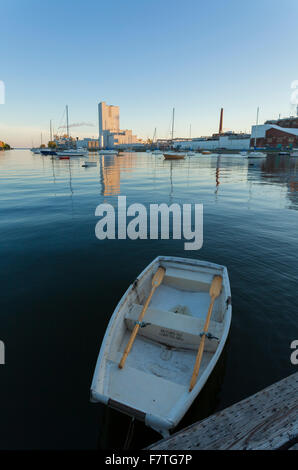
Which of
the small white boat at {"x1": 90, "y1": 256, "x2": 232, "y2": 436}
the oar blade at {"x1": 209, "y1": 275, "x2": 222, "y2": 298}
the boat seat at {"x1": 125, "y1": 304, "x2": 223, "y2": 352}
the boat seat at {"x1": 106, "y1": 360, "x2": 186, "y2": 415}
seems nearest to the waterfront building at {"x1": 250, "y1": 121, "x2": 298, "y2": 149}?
the oar blade at {"x1": 209, "y1": 275, "x2": 222, "y2": 298}

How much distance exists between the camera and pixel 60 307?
852 cm

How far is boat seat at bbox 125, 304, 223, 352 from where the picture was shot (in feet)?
20.4

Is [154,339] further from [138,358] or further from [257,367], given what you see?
[257,367]

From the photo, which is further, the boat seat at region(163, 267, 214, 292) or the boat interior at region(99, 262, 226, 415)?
the boat seat at region(163, 267, 214, 292)

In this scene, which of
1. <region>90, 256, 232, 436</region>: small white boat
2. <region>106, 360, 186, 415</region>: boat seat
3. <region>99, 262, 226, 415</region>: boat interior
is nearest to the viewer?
<region>90, 256, 232, 436</region>: small white boat

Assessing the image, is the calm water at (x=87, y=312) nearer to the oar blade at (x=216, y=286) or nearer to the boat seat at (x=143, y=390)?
the boat seat at (x=143, y=390)

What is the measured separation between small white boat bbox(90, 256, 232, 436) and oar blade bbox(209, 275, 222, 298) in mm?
162

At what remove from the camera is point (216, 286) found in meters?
8.25

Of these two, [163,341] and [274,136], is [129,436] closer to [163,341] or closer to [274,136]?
[163,341]

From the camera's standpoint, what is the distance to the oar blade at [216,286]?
7994 millimetres

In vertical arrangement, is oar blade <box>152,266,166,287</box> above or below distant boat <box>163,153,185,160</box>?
below

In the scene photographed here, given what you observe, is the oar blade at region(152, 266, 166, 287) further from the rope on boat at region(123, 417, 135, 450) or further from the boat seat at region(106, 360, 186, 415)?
the rope on boat at region(123, 417, 135, 450)

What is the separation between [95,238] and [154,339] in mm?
9480

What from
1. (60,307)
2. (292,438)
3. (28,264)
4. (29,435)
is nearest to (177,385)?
(292,438)
